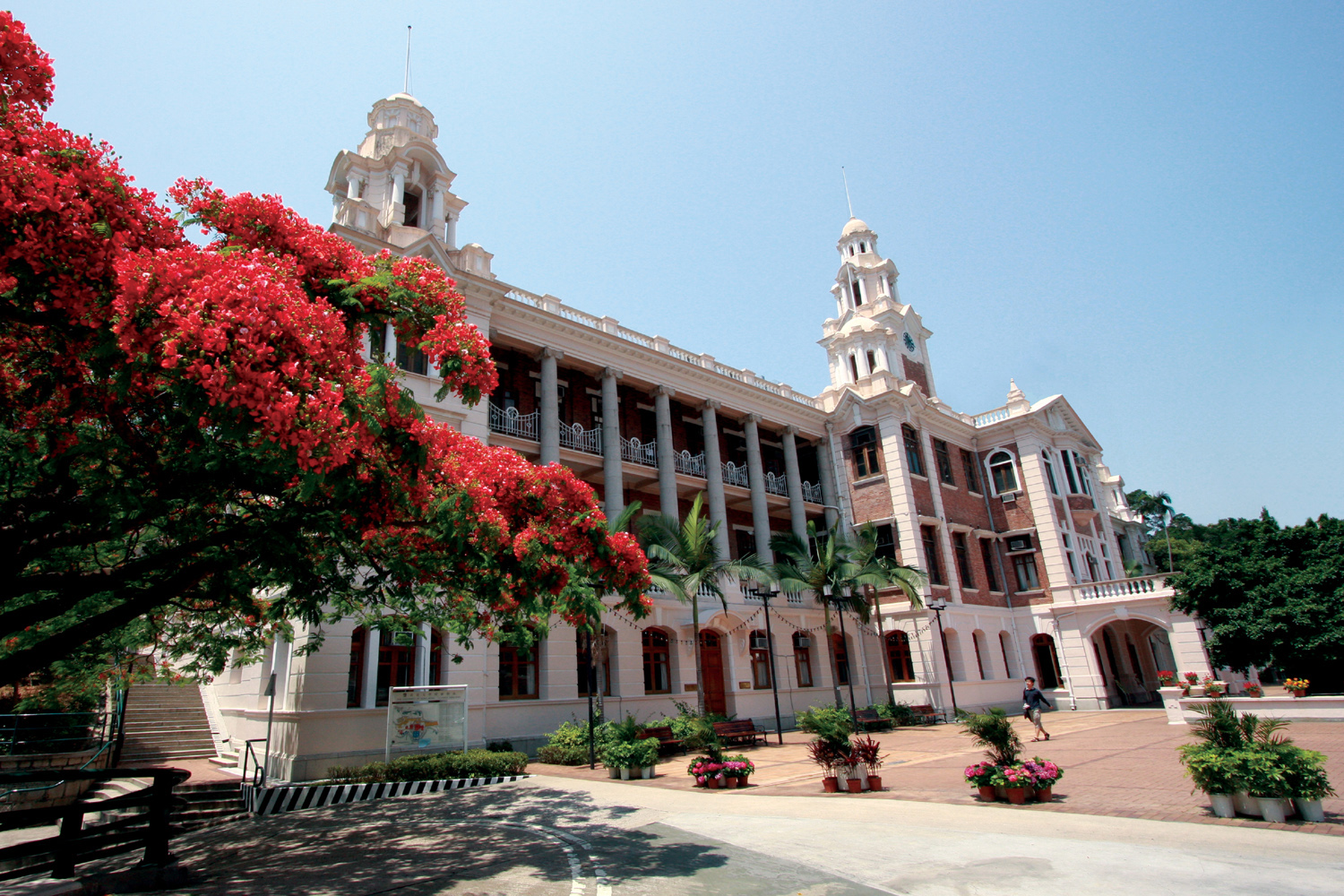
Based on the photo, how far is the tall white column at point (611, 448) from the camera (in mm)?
22797

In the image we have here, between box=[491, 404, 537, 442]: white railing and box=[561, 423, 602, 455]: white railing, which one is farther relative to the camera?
box=[561, 423, 602, 455]: white railing

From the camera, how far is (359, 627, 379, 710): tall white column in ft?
50.8

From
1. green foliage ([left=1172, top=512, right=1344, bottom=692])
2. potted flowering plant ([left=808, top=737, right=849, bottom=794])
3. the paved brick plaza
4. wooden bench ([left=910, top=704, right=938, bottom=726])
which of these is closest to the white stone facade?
wooden bench ([left=910, top=704, right=938, bottom=726])

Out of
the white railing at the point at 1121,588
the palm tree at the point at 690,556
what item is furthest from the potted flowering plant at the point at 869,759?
the white railing at the point at 1121,588

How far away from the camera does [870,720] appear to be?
77.6 feet

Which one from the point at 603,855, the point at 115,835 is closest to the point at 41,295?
the point at 115,835

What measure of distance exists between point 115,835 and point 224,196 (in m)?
6.89

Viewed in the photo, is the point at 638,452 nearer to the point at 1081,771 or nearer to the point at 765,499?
the point at 765,499

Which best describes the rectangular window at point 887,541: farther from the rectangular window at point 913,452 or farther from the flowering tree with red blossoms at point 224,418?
the flowering tree with red blossoms at point 224,418

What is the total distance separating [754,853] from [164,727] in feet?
59.6

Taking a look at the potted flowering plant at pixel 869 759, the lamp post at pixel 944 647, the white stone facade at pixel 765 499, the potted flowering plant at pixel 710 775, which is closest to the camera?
the potted flowering plant at pixel 869 759

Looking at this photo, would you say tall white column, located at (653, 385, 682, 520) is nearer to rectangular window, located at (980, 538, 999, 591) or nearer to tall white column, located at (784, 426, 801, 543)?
tall white column, located at (784, 426, 801, 543)

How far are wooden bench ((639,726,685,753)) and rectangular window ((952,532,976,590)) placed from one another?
1833cm

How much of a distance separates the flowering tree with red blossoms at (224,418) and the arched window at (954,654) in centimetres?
2436
